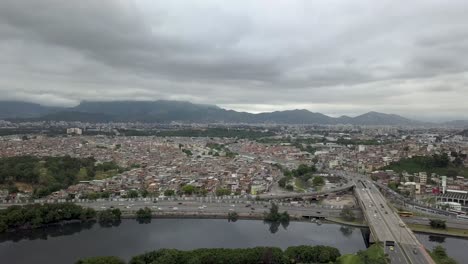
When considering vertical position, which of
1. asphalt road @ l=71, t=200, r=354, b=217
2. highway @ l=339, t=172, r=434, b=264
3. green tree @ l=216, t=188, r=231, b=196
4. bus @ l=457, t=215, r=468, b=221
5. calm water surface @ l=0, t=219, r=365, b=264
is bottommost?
calm water surface @ l=0, t=219, r=365, b=264

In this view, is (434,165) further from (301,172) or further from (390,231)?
(390,231)

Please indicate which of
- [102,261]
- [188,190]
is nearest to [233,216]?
[188,190]

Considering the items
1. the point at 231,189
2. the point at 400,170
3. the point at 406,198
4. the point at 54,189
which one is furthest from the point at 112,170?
the point at 400,170

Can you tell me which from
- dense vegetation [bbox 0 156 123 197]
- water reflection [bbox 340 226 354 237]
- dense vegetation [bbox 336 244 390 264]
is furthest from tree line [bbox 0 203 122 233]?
dense vegetation [bbox 336 244 390 264]

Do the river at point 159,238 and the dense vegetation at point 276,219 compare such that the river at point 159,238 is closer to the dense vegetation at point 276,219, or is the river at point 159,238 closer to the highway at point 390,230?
the dense vegetation at point 276,219

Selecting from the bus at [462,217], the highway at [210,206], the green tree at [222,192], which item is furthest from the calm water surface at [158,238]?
the bus at [462,217]

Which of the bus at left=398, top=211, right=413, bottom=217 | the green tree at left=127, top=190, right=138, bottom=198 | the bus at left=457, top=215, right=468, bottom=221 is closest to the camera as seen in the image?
the bus at left=457, top=215, right=468, bottom=221

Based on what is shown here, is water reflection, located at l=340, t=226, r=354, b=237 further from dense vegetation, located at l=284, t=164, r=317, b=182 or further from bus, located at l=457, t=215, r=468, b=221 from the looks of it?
dense vegetation, located at l=284, t=164, r=317, b=182
